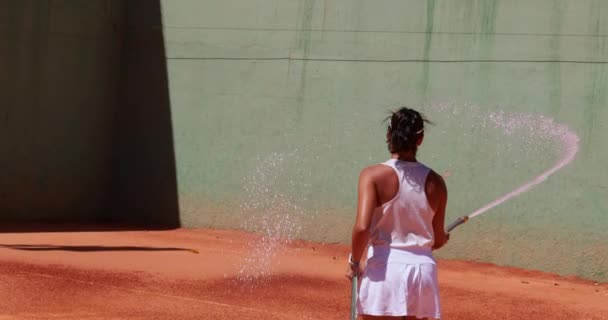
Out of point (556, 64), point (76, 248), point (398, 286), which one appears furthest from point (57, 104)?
point (398, 286)

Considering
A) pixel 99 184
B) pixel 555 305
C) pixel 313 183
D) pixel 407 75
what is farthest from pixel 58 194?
pixel 555 305

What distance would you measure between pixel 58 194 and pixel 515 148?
21.8ft

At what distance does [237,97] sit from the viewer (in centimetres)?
1365

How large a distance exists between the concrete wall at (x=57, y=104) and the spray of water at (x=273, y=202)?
2723 mm

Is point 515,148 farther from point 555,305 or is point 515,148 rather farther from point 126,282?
point 126,282

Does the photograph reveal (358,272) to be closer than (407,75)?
Yes

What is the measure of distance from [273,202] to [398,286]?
9.22 m

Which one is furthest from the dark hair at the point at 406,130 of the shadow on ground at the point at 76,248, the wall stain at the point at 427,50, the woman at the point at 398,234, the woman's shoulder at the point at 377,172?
the wall stain at the point at 427,50

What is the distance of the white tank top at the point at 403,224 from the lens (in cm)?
414

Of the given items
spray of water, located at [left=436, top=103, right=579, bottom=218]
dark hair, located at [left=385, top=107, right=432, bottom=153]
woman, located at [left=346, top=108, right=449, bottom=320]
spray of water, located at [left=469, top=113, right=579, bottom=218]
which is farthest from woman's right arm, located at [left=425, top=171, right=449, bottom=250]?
spray of water, located at [left=436, top=103, right=579, bottom=218]

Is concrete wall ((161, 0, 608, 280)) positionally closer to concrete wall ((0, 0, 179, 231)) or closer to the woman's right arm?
concrete wall ((0, 0, 179, 231))

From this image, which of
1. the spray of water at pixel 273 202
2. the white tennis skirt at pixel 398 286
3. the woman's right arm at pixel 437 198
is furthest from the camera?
the spray of water at pixel 273 202

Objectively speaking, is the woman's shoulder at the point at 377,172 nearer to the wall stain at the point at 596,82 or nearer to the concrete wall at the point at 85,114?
the wall stain at the point at 596,82

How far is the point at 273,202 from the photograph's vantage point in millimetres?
13281
